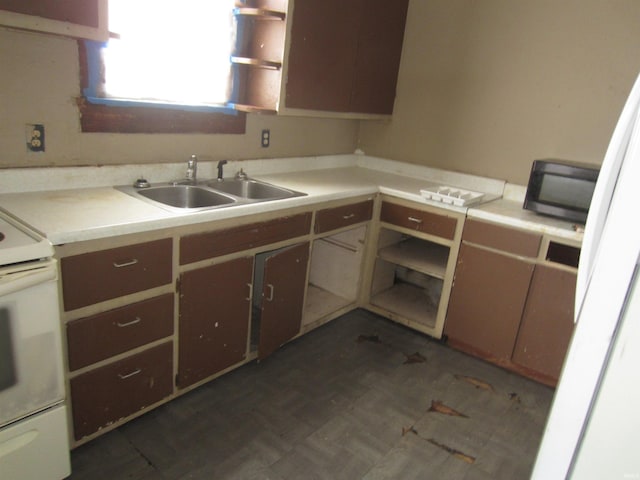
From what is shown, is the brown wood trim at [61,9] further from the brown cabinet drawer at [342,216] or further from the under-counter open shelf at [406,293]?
the under-counter open shelf at [406,293]

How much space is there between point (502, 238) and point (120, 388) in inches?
78.5

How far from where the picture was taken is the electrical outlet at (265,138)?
2.86 metres

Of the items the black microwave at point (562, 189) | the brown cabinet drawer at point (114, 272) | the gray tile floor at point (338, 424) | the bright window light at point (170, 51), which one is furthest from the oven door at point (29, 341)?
the black microwave at point (562, 189)

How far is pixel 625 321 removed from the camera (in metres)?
0.85

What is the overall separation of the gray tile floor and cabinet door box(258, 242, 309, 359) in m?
0.15

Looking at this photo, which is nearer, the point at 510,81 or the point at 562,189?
the point at 562,189

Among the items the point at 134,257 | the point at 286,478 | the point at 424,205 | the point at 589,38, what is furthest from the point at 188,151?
the point at 589,38

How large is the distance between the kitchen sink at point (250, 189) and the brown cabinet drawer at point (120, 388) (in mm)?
953

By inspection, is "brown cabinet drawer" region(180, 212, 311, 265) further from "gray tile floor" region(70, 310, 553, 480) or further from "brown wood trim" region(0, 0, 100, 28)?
"brown wood trim" region(0, 0, 100, 28)

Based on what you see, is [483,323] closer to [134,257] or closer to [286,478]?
[286,478]

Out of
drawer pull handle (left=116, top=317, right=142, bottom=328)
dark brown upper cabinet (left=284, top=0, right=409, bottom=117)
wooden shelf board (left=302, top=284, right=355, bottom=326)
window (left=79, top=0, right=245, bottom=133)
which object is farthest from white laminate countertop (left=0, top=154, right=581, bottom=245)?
wooden shelf board (left=302, top=284, right=355, bottom=326)

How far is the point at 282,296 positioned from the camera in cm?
239

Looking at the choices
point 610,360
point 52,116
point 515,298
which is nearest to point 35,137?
point 52,116

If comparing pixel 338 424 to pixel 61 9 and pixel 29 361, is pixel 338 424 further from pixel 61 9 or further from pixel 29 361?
pixel 61 9
